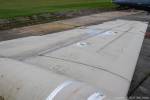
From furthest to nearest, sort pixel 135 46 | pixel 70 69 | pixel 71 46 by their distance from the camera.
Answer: pixel 135 46, pixel 71 46, pixel 70 69

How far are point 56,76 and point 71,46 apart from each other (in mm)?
2835

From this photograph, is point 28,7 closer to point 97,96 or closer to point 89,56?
point 89,56

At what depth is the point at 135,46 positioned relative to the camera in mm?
6609

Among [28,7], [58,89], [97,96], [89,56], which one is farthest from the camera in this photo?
[28,7]

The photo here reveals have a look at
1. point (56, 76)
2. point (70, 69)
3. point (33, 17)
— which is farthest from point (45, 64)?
point (33, 17)

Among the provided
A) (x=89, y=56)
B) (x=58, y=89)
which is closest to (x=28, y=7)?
(x=89, y=56)

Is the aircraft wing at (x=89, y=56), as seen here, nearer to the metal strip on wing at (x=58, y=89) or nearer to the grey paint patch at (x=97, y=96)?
the metal strip on wing at (x=58, y=89)

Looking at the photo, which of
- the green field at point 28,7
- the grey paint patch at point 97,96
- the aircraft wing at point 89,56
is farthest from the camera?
the green field at point 28,7

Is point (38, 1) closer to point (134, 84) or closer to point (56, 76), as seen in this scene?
point (134, 84)

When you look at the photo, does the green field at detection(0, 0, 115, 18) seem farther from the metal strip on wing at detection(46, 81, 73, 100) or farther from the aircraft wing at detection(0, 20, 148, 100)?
the metal strip on wing at detection(46, 81, 73, 100)

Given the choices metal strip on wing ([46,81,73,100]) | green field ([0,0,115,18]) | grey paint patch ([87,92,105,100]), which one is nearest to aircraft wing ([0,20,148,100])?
metal strip on wing ([46,81,73,100])

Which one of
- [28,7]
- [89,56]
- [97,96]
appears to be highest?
[97,96]

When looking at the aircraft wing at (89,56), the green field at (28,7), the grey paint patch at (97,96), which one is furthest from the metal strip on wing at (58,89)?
the green field at (28,7)

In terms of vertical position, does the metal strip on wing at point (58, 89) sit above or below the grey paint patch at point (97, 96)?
above
